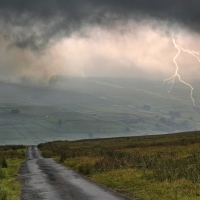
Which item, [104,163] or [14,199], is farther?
[104,163]

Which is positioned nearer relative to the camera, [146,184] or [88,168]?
[146,184]

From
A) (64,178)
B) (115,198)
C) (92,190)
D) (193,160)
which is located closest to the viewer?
(115,198)

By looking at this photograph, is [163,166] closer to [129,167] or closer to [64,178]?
[129,167]

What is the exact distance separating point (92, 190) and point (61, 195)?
9.91ft

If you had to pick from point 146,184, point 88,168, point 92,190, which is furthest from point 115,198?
point 88,168

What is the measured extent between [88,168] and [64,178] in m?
5.19

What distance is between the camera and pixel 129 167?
116ft

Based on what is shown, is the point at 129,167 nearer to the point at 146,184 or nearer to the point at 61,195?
the point at 146,184

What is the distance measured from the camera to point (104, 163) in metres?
A: 37.2

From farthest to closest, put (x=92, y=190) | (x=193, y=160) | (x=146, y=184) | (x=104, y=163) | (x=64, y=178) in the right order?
(x=104, y=163)
(x=193, y=160)
(x=64, y=178)
(x=146, y=184)
(x=92, y=190)

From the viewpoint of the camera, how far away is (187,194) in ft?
67.2

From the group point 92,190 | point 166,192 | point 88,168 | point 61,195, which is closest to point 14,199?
point 61,195

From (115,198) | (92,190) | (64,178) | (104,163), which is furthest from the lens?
(104,163)

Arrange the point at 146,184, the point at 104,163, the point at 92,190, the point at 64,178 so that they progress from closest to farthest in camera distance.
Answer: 1. the point at 92,190
2. the point at 146,184
3. the point at 64,178
4. the point at 104,163
